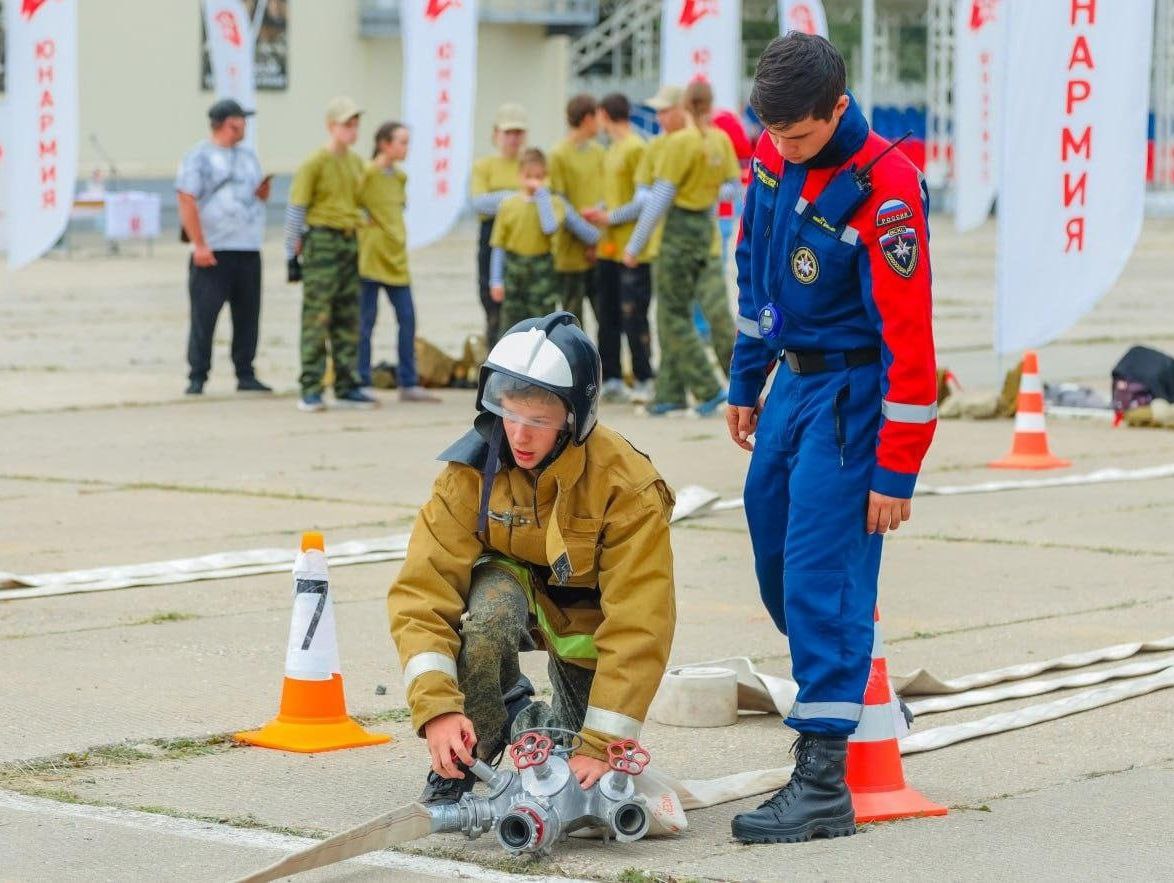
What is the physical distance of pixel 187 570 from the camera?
316 inches

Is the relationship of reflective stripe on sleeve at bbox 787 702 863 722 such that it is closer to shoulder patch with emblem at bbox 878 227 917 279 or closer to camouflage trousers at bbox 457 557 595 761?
camouflage trousers at bbox 457 557 595 761

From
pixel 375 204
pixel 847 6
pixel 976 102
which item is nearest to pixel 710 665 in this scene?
pixel 375 204

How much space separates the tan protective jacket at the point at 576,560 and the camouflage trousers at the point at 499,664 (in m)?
0.04

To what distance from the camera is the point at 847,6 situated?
58031mm

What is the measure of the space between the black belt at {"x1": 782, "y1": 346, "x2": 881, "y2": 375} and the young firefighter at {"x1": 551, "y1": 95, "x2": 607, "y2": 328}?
929 centimetres

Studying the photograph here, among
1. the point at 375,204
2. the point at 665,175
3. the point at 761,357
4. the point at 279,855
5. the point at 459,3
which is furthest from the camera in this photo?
the point at 459,3

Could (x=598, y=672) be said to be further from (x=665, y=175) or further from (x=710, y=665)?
(x=665, y=175)

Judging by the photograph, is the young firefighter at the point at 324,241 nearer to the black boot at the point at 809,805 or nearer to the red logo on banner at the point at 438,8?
the red logo on banner at the point at 438,8

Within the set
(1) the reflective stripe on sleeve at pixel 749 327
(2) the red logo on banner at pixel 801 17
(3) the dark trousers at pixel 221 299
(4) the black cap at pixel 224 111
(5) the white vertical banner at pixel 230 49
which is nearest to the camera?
(1) the reflective stripe on sleeve at pixel 749 327

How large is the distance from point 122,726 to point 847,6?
179 ft

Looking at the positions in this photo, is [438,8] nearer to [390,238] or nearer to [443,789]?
[390,238]

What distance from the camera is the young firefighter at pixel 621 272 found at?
13.8 m

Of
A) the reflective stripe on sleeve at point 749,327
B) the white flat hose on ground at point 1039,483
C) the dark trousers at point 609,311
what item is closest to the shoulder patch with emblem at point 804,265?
the reflective stripe on sleeve at point 749,327

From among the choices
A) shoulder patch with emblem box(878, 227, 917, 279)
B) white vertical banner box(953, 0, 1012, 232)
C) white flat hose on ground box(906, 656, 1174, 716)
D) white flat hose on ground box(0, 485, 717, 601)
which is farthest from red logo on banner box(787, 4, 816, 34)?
shoulder patch with emblem box(878, 227, 917, 279)
